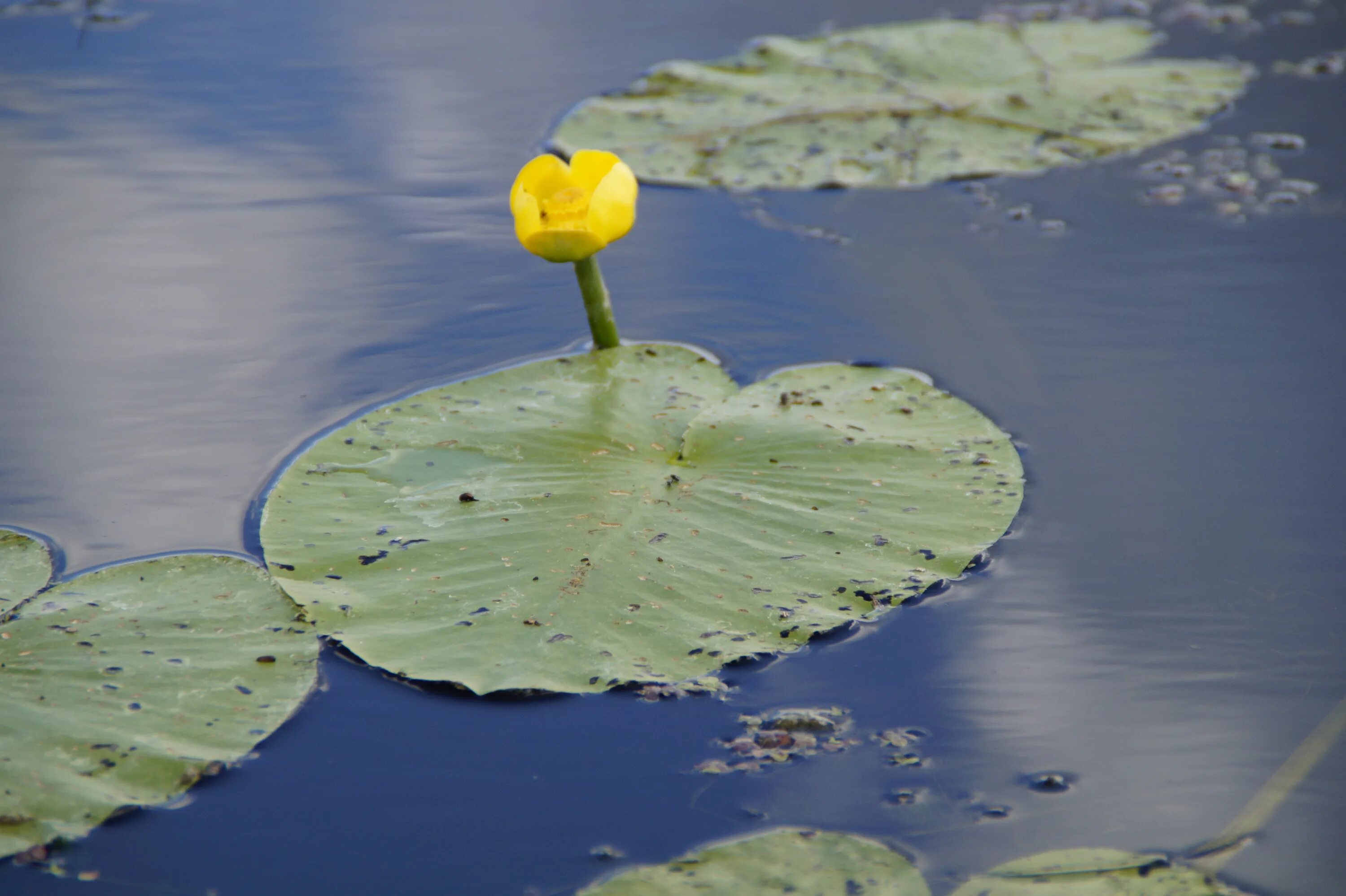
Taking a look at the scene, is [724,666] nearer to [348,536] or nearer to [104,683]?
[348,536]

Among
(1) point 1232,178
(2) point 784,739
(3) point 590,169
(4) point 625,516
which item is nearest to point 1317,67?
(1) point 1232,178

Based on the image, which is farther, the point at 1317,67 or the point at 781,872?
the point at 1317,67

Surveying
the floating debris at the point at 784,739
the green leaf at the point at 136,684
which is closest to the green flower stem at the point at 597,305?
the green leaf at the point at 136,684

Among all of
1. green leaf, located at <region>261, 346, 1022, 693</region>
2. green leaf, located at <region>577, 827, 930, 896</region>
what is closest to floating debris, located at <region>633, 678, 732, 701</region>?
green leaf, located at <region>261, 346, 1022, 693</region>

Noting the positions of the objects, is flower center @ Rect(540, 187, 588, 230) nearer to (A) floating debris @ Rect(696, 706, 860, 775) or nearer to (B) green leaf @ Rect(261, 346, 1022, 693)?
(B) green leaf @ Rect(261, 346, 1022, 693)

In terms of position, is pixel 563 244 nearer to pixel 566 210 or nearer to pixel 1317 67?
pixel 566 210

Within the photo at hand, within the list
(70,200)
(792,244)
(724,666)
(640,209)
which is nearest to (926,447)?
(724,666)

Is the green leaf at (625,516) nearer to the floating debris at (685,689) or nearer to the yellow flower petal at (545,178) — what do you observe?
the floating debris at (685,689)
